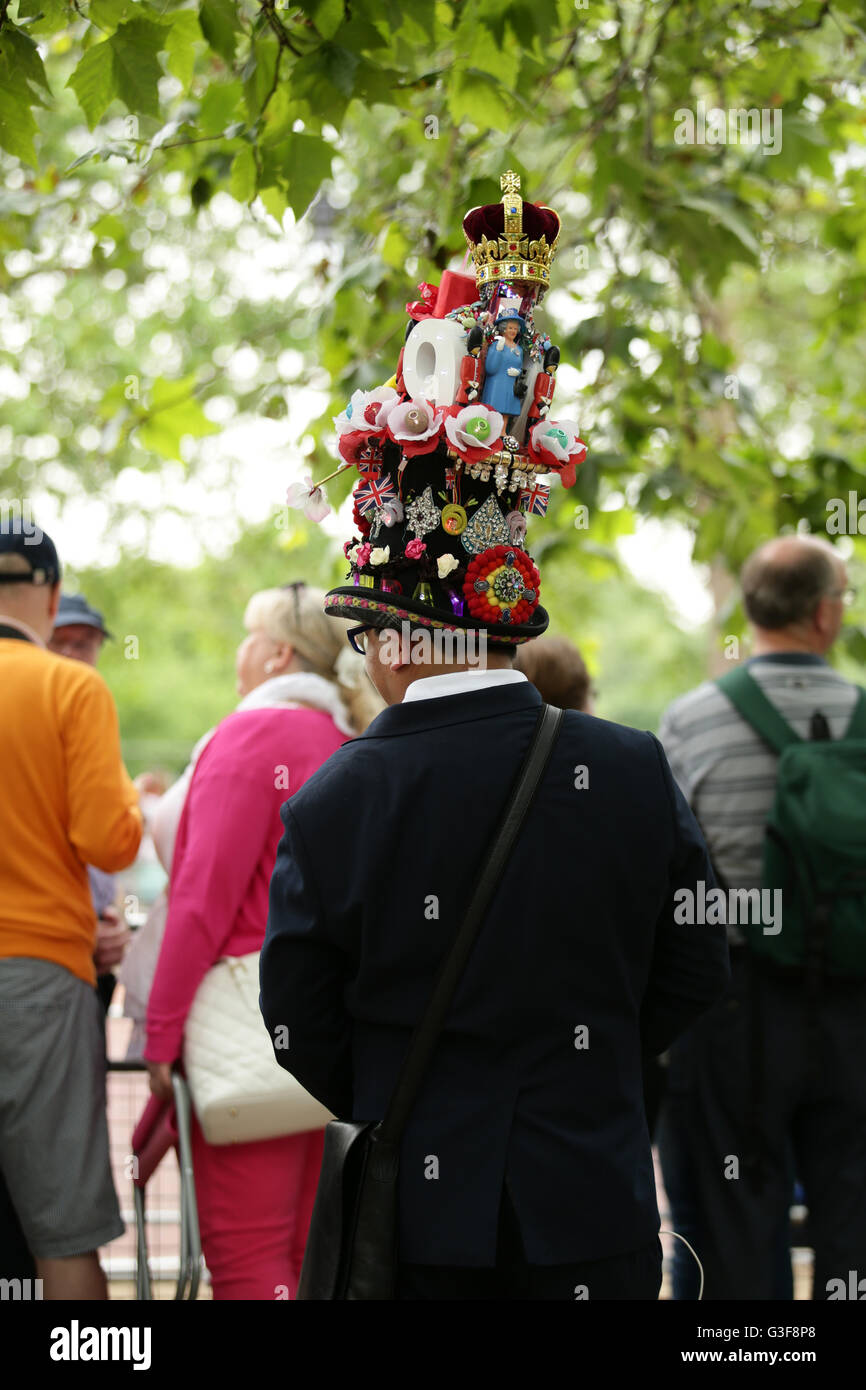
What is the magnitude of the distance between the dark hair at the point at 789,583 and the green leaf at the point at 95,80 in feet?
6.54

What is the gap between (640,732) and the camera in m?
1.93

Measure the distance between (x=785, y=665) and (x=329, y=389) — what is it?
170cm

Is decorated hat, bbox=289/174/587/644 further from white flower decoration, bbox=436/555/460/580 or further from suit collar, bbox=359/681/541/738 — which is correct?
suit collar, bbox=359/681/541/738

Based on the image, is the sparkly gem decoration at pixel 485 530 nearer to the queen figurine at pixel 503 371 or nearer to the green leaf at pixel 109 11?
the queen figurine at pixel 503 371

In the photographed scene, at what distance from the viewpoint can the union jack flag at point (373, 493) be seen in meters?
2.03

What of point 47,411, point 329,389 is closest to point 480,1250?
point 329,389

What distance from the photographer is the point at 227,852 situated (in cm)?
303

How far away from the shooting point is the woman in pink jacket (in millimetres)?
3016

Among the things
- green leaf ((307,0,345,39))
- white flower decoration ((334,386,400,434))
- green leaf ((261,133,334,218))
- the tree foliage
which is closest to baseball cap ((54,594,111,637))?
the tree foliage

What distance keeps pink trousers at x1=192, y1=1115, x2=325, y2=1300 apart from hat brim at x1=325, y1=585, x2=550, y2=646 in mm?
1613

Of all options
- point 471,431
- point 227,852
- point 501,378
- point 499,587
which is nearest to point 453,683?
point 499,587

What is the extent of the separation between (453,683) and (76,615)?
2222 mm

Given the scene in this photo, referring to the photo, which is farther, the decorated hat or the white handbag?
the white handbag
